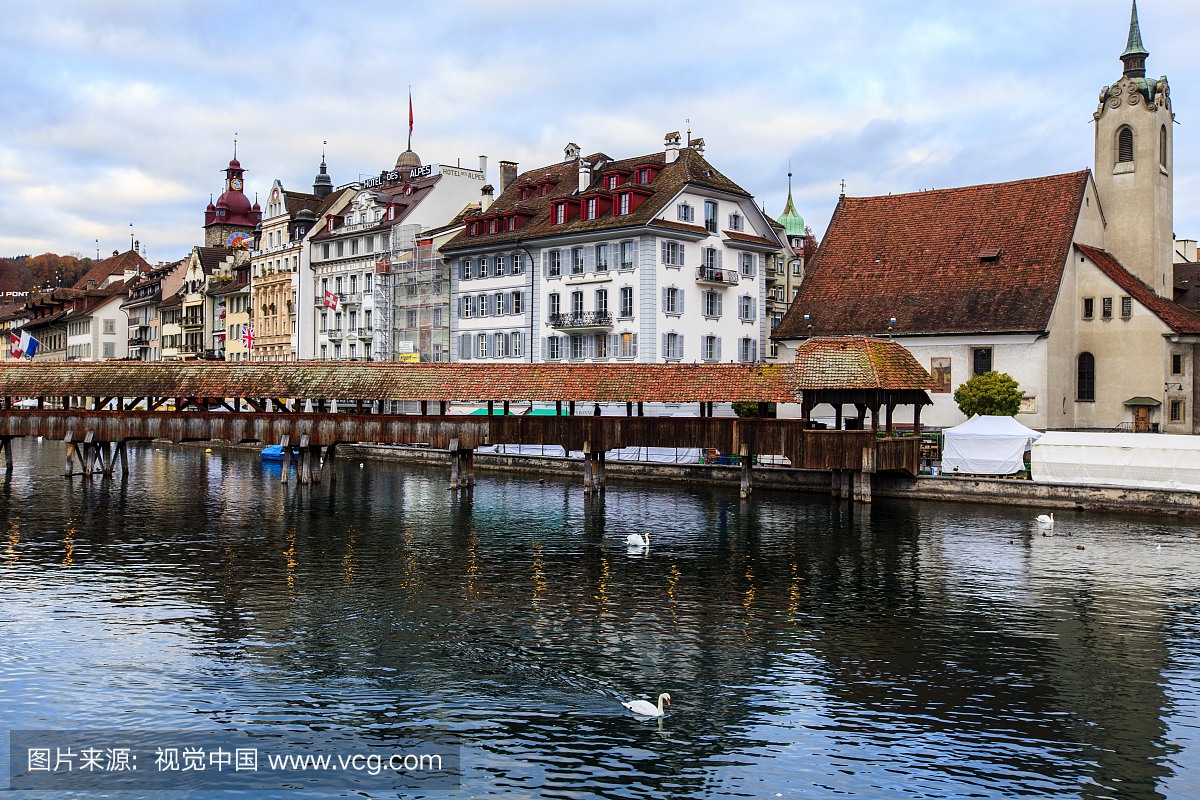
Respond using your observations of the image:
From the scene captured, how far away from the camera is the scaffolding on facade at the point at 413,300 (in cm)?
6431

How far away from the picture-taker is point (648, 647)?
17891 mm

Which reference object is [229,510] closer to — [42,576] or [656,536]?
[42,576]

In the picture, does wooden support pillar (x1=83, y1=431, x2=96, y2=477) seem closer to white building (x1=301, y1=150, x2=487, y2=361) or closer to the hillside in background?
white building (x1=301, y1=150, x2=487, y2=361)

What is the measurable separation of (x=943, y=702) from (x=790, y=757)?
344 centimetres

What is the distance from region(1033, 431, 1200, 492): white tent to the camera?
111 ft

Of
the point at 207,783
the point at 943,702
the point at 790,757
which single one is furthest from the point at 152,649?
the point at 943,702

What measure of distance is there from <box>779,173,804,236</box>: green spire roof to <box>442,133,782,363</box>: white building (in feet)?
115

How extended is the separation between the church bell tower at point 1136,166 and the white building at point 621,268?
58.9ft

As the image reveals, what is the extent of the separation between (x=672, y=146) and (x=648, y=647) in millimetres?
44666

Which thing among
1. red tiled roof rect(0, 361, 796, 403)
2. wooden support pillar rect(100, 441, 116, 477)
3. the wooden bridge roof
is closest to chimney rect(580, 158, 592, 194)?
the wooden bridge roof

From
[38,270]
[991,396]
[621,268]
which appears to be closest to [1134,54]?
[991,396]

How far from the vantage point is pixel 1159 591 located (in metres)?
22.2

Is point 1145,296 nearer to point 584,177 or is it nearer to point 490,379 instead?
point 584,177

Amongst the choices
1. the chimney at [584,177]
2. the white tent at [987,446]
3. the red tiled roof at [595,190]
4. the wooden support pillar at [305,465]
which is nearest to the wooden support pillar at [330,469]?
the wooden support pillar at [305,465]
